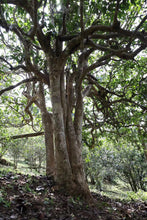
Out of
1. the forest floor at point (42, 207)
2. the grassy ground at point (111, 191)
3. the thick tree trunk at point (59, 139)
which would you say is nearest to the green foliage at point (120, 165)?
the grassy ground at point (111, 191)

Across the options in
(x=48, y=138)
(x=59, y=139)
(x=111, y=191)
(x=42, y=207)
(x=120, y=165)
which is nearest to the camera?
(x=42, y=207)

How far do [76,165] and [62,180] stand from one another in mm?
517

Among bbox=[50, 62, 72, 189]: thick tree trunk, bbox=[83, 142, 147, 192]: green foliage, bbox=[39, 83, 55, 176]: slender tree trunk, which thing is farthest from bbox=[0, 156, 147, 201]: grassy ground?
bbox=[50, 62, 72, 189]: thick tree trunk

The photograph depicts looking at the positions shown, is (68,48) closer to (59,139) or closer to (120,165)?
(59,139)

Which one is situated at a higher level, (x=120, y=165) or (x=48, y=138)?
(x=48, y=138)

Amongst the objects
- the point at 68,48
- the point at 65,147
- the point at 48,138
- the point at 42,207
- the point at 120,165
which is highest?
the point at 68,48

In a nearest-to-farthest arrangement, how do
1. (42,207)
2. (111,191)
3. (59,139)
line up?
(42,207) < (59,139) < (111,191)

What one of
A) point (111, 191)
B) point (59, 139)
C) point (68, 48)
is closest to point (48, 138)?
point (59, 139)

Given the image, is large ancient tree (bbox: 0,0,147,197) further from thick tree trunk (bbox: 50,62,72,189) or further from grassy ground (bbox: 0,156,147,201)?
grassy ground (bbox: 0,156,147,201)

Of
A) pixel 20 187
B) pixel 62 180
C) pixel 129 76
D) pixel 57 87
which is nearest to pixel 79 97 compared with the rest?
pixel 57 87

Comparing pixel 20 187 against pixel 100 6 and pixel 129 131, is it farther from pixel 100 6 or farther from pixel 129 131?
pixel 129 131

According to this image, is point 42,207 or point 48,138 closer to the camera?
point 42,207

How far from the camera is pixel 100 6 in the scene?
4016 millimetres

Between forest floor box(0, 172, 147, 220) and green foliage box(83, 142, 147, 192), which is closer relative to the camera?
forest floor box(0, 172, 147, 220)
